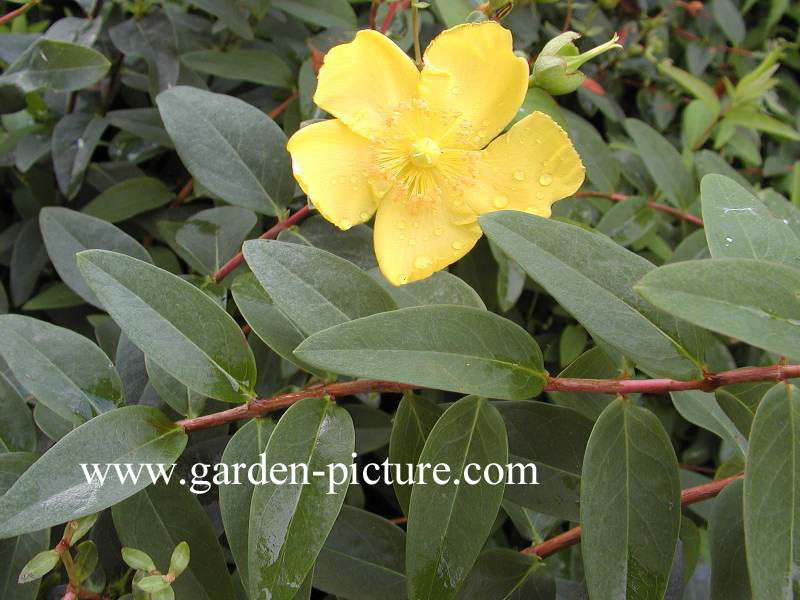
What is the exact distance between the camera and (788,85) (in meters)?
1.54

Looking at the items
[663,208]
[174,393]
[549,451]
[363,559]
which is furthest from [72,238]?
[663,208]

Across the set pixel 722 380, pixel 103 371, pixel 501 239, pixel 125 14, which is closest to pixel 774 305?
pixel 722 380

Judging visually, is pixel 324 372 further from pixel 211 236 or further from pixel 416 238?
pixel 211 236

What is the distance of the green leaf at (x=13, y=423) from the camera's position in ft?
2.25

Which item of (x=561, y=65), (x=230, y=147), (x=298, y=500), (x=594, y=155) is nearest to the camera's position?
(x=298, y=500)

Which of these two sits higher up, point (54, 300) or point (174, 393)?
point (174, 393)

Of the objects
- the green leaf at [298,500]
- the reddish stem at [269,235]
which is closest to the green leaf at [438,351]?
the green leaf at [298,500]

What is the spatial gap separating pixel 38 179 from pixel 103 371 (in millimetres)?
567

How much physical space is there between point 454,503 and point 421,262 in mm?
240

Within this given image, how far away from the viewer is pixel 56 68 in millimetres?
896

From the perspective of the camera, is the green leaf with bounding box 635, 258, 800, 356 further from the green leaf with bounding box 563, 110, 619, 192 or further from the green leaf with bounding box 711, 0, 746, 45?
the green leaf with bounding box 711, 0, 746, 45

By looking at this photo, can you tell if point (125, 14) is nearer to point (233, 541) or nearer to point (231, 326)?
point (231, 326)

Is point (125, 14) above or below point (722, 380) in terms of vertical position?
above

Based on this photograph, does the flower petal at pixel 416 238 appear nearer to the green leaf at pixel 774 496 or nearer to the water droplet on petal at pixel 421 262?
the water droplet on petal at pixel 421 262
